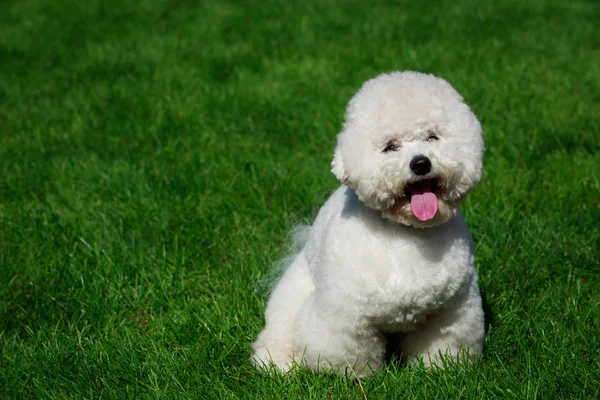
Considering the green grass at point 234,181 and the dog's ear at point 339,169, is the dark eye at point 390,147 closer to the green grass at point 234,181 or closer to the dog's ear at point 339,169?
the dog's ear at point 339,169

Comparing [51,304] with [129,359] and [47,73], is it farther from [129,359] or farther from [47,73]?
[47,73]

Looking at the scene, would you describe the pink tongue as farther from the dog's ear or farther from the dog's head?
the dog's ear

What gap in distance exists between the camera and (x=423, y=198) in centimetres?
235

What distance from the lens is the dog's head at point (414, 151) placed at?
7.56 feet

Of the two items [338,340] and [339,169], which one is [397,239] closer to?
[339,169]

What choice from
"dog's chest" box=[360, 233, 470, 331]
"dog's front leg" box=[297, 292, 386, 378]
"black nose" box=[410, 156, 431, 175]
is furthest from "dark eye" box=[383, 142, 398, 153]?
"dog's front leg" box=[297, 292, 386, 378]

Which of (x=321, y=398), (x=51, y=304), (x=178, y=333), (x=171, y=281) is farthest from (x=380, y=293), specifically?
(x=51, y=304)

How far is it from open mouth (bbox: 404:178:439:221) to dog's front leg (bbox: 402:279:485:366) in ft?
1.36

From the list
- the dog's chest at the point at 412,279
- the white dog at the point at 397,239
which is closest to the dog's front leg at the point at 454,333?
the white dog at the point at 397,239

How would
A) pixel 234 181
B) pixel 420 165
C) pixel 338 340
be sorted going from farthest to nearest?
pixel 234 181 → pixel 338 340 → pixel 420 165

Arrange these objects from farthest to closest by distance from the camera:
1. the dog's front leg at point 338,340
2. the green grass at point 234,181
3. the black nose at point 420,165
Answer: the green grass at point 234,181
the dog's front leg at point 338,340
the black nose at point 420,165

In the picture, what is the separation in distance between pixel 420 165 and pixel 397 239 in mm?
313

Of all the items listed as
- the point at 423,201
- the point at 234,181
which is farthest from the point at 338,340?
the point at 234,181

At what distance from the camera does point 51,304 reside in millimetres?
3270
